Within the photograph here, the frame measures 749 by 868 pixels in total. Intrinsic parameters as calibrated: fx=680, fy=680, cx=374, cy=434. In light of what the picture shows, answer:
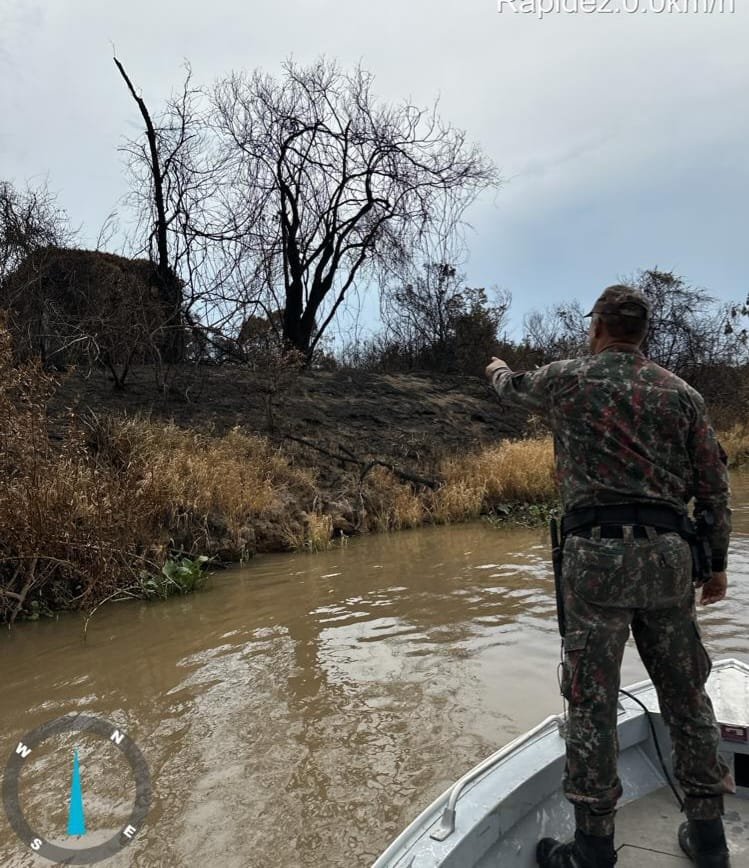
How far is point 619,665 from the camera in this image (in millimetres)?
2320

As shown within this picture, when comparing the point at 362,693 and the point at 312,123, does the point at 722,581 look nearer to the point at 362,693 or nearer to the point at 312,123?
the point at 362,693

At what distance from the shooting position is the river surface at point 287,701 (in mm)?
3082

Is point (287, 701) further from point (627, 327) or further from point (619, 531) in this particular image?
point (627, 327)

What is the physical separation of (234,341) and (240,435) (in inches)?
108

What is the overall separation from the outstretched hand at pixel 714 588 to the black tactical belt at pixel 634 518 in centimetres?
26

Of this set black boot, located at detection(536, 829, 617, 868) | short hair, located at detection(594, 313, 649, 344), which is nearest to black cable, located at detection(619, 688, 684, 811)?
black boot, located at detection(536, 829, 617, 868)

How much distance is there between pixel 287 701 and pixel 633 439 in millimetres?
3038

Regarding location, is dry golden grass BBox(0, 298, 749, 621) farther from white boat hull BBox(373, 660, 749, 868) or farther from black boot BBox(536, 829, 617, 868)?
black boot BBox(536, 829, 617, 868)

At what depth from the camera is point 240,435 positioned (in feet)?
37.8

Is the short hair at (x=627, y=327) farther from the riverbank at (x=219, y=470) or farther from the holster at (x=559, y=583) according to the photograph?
the riverbank at (x=219, y=470)

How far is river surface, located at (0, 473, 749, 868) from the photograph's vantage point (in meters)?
3.08

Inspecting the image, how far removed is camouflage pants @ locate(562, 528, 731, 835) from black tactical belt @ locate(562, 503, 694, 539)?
0.10ft
